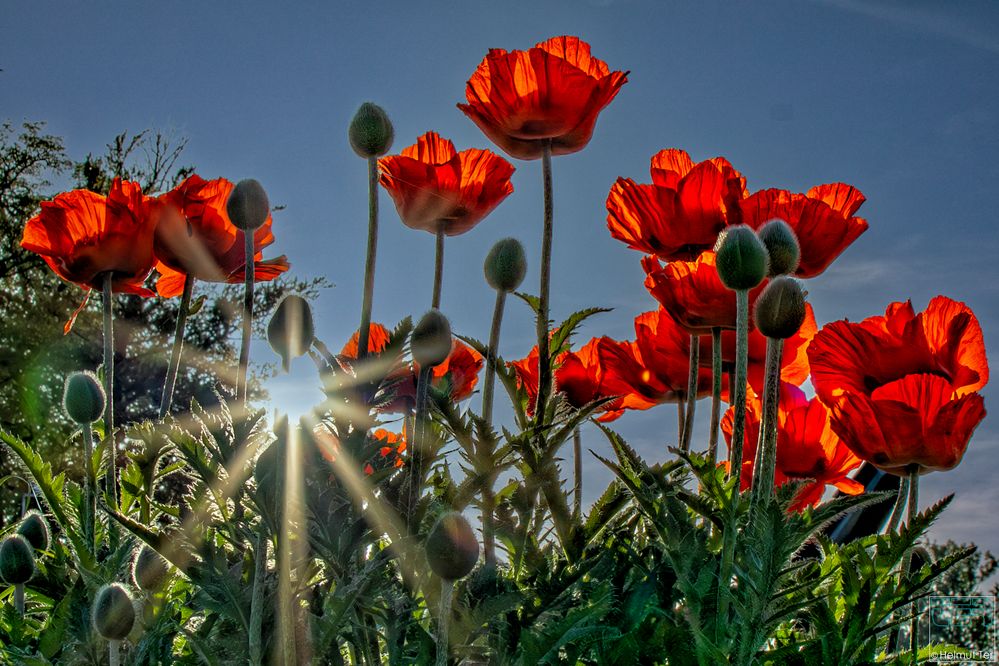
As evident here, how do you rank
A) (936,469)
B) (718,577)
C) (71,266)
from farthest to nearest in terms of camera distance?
(71,266) < (936,469) < (718,577)

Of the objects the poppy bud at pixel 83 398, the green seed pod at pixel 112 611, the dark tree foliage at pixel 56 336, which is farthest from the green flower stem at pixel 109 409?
the dark tree foliage at pixel 56 336

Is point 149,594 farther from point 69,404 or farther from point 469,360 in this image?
point 469,360

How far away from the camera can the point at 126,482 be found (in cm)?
111

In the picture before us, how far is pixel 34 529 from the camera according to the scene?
121 cm

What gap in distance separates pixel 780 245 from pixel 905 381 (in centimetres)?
25

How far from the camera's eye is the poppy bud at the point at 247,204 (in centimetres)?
106

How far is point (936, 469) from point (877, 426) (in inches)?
4.9

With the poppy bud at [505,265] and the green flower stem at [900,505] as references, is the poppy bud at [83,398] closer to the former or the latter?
the poppy bud at [505,265]

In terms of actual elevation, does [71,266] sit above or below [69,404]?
above

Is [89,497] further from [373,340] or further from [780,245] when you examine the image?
[780,245]

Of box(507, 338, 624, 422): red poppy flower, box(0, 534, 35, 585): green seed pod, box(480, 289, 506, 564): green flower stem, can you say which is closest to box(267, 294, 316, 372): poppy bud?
box(480, 289, 506, 564): green flower stem

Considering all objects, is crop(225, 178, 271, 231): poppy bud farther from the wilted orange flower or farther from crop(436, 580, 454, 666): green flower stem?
crop(436, 580, 454, 666): green flower stem

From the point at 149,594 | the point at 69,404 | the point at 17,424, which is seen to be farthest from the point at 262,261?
the point at 17,424

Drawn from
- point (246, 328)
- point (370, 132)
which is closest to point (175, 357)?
point (246, 328)
